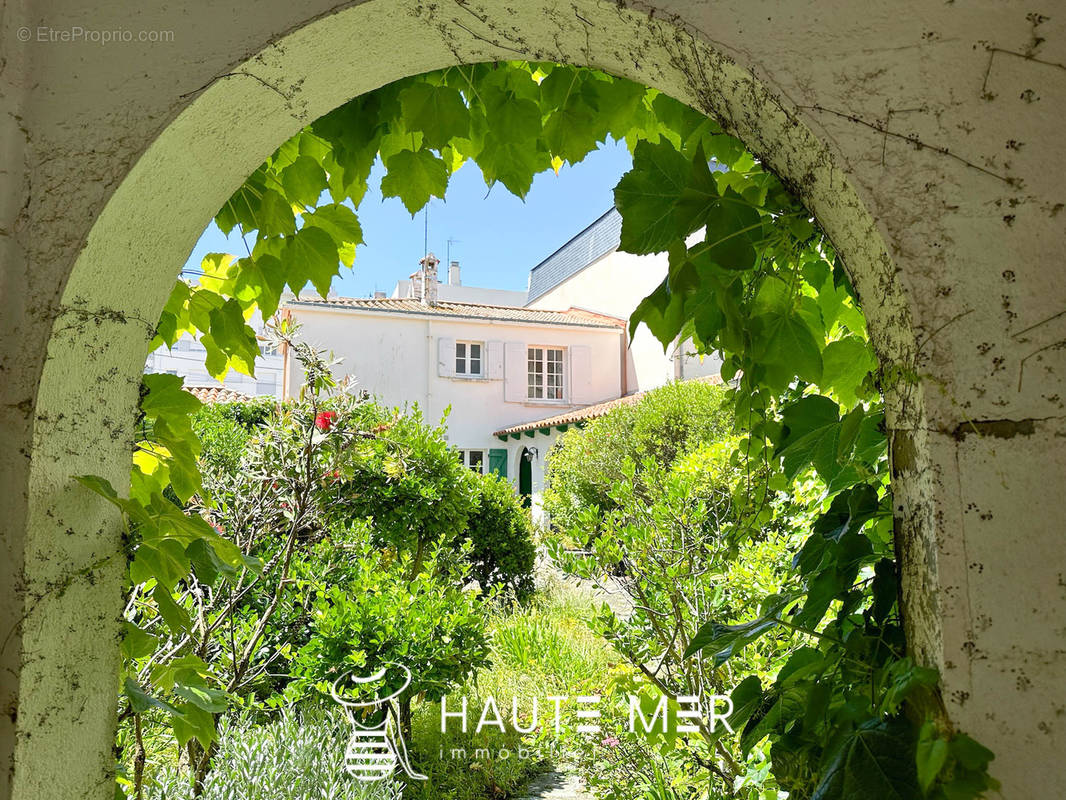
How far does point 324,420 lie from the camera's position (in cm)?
343

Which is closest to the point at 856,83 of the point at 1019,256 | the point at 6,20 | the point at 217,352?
the point at 1019,256

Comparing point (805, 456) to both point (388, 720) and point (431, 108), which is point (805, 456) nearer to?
point (431, 108)

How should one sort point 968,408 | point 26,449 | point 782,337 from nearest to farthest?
1. point 968,408
2. point 26,449
3. point 782,337

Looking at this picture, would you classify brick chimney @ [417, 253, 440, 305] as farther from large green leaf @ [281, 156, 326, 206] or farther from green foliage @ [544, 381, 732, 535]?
large green leaf @ [281, 156, 326, 206]

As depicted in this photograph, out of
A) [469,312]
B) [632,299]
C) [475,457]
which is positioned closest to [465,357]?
[469,312]

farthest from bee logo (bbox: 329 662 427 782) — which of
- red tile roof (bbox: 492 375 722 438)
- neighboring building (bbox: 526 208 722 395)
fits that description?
neighboring building (bbox: 526 208 722 395)

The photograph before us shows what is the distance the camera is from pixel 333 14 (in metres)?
0.77

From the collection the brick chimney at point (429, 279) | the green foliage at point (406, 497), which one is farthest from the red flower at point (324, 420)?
the brick chimney at point (429, 279)

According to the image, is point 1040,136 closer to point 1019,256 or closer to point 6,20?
point 1019,256

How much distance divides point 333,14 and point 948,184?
59cm

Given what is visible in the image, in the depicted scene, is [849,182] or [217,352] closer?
[849,182]

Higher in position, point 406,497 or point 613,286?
point 613,286

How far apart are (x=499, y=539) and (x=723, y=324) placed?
5787 millimetres

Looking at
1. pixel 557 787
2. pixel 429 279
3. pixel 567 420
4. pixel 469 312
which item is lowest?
pixel 557 787
